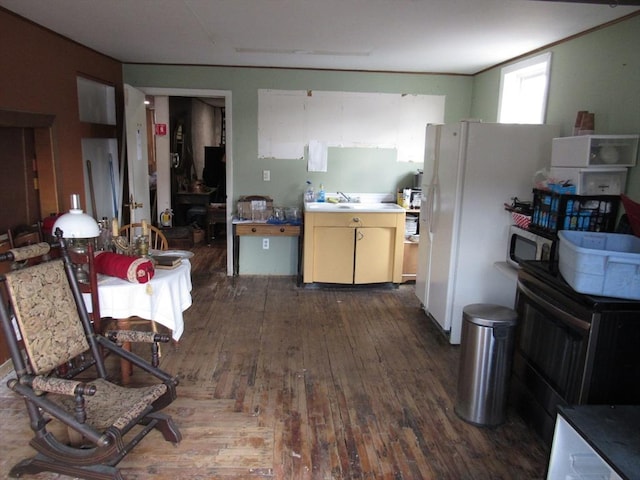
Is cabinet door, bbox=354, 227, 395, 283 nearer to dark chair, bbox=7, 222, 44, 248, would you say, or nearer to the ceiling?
the ceiling

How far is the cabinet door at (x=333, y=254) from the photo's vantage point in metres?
4.77

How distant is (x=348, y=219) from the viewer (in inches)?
186

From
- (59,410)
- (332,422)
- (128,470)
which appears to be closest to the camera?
(59,410)

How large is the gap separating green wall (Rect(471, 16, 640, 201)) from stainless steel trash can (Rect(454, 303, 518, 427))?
1.13 meters

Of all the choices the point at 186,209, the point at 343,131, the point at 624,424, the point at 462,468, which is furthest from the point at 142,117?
the point at 624,424

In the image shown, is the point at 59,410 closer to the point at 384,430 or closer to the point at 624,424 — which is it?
the point at 384,430

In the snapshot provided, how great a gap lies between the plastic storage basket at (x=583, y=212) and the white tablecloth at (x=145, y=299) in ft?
7.44

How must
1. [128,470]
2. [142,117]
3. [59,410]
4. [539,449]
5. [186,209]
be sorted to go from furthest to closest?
[186,209] → [142,117] → [539,449] → [128,470] → [59,410]

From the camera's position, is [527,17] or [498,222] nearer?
[527,17]

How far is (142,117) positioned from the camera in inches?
190

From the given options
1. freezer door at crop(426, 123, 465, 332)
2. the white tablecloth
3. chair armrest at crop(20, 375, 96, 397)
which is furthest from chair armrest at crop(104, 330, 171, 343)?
freezer door at crop(426, 123, 465, 332)

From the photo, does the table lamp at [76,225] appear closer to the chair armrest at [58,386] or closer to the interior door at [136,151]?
the chair armrest at [58,386]

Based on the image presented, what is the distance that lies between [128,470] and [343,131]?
4010 mm

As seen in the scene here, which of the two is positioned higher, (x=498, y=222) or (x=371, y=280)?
(x=498, y=222)
